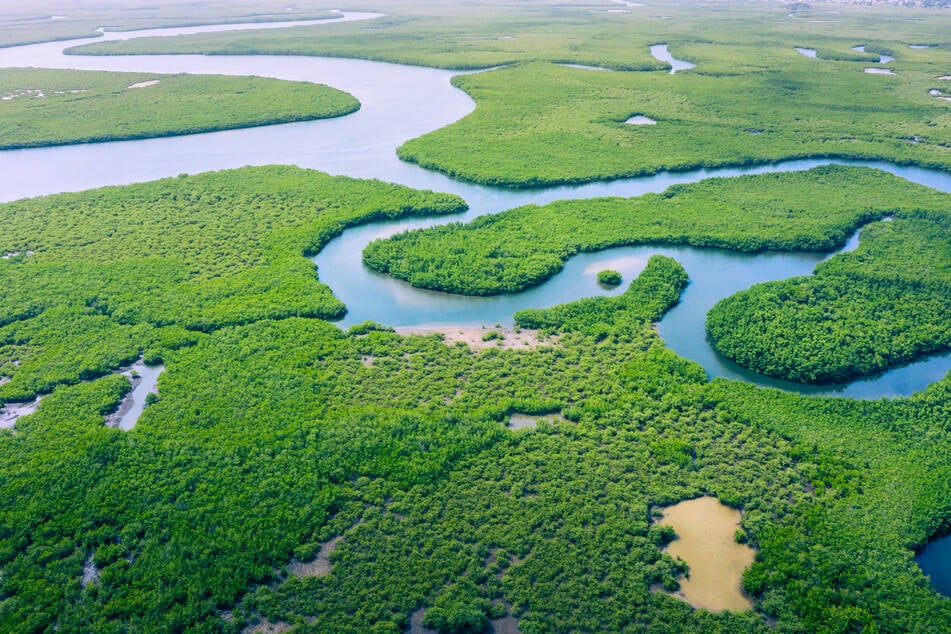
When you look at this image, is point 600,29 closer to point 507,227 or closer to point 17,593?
point 507,227

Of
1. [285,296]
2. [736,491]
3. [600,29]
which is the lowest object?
[736,491]

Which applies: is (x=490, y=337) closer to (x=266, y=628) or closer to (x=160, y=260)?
(x=266, y=628)

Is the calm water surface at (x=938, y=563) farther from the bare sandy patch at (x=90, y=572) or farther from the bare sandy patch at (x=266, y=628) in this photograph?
the bare sandy patch at (x=90, y=572)

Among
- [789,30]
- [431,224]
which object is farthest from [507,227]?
[789,30]

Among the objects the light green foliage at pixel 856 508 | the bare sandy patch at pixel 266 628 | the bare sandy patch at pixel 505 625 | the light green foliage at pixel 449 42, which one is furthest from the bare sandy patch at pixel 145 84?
the bare sandy patch at pixel 505 625

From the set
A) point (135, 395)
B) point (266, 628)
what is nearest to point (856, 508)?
point (266, 628)

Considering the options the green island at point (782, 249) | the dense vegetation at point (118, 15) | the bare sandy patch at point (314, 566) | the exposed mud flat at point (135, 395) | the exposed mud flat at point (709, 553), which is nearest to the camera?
the exposed mud flat at point (709, 553)
